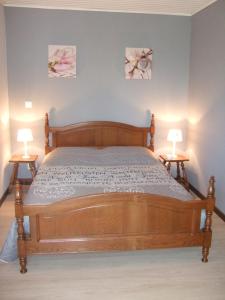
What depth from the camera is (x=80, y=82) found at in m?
4.31

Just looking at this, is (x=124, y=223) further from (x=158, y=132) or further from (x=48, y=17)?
(x=48, y=17)

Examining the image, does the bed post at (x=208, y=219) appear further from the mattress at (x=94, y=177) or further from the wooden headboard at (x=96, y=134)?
the wooden headboard at (x=96, y=134)

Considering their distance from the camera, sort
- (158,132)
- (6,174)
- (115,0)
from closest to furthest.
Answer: (115,0) → (6,174) → (158,132)

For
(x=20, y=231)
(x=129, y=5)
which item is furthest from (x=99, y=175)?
(x=129, y=5)

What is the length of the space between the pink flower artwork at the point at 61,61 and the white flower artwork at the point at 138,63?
78 cm

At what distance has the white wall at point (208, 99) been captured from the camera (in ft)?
11.4

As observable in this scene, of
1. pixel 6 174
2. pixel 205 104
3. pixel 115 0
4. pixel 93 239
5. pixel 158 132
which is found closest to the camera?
pixel 93 239

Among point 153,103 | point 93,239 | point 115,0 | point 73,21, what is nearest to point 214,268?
point 93,239

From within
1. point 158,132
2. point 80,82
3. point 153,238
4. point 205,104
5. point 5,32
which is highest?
point 5,32

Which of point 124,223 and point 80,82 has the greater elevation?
point 80,82

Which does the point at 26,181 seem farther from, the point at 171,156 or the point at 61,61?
the point at 171,156

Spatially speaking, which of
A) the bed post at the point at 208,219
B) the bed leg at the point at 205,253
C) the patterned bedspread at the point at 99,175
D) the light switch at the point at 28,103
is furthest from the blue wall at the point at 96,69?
the bed leg at the point at 205,253

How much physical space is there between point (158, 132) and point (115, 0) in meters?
1.95

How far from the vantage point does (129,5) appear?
3.87m
